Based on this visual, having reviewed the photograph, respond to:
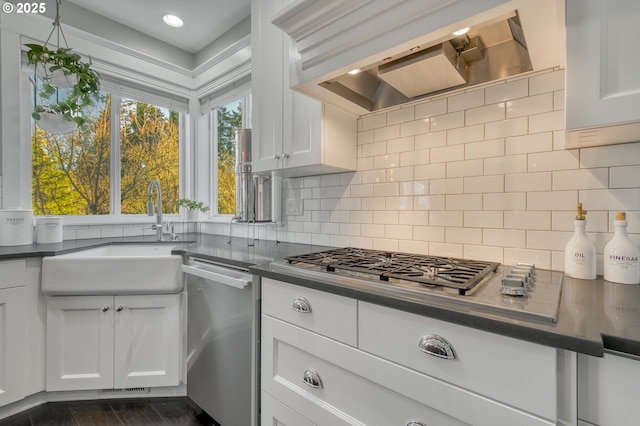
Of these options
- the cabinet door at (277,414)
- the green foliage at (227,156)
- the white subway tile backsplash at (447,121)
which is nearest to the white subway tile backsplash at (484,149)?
the white subway tile backsplash at (447,121)

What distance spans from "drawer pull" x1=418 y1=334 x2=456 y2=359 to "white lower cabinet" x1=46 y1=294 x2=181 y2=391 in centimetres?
161

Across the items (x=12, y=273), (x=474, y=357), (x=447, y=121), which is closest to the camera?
(x=474, y=357)

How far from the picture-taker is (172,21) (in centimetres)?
256

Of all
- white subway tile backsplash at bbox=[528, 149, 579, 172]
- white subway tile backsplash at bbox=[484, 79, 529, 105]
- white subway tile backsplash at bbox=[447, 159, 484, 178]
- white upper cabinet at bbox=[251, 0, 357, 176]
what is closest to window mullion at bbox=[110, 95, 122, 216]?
white upper cabinet at bbox=[251, 0, 357, 176]

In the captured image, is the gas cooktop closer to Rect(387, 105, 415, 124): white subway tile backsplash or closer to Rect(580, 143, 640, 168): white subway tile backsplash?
Rect(580, 143, 640, 168): white subway tile backsplash

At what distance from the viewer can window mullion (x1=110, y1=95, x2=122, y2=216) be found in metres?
2.63

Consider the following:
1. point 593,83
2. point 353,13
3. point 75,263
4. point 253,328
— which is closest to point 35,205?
point 75,263

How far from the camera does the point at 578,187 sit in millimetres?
1137

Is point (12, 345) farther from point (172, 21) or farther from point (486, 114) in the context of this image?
point (486, 114)

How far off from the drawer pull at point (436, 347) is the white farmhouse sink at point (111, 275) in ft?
5.12

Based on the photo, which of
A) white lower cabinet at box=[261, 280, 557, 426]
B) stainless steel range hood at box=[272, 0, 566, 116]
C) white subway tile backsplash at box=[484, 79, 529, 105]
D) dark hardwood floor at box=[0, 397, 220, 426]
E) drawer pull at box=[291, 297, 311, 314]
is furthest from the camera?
dark hardwood floor at box=[0, 397, 220, 426]

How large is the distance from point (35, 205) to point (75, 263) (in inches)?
34.8

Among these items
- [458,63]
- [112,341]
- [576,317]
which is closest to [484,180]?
[458,63]

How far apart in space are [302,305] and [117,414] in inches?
62.1
